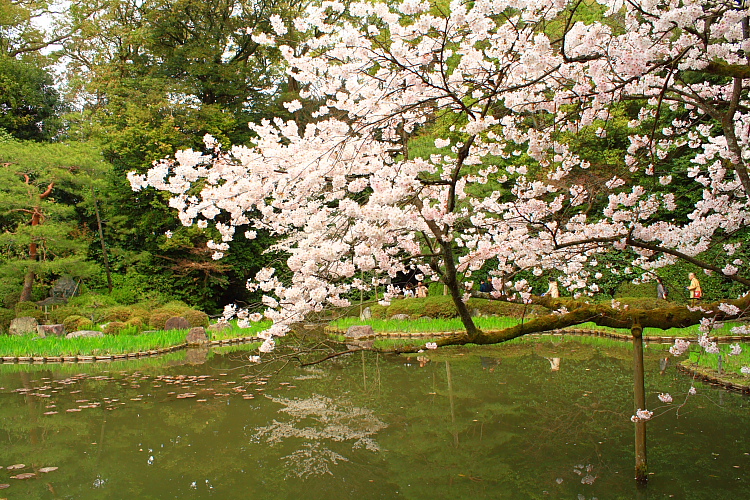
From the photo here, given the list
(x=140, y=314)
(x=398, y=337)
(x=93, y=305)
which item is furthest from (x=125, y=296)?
(x=398, y=337)

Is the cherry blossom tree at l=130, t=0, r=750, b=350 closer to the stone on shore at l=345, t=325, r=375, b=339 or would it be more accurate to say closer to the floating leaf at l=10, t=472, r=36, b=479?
the floating leaf at l=10, t=472, r=36, b=479

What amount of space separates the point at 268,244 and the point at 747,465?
12654 millimetres

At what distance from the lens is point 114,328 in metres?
10.0

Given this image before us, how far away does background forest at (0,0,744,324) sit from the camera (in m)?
10.9

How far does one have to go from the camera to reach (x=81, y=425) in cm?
502

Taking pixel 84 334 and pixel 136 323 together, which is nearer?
pixel 84 334

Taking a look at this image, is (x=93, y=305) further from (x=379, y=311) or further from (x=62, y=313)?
(x=379, y=311)

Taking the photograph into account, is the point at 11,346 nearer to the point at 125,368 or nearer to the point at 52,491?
the point at 125,368

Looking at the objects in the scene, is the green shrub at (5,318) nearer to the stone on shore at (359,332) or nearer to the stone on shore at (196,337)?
the stone on shore at (196,337)

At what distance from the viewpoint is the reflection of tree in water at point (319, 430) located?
161 inches

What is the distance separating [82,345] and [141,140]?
21.2 feet

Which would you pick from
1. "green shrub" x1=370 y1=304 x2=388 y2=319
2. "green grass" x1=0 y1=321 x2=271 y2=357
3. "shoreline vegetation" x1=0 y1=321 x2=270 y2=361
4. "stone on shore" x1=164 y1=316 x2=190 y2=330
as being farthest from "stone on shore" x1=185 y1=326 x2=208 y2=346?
"green shrub" x1=370 y1=304 x2=388 y2=319

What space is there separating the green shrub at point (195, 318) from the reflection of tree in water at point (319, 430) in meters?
6.01

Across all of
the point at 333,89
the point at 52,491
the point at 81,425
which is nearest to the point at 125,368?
the point at 81,425
